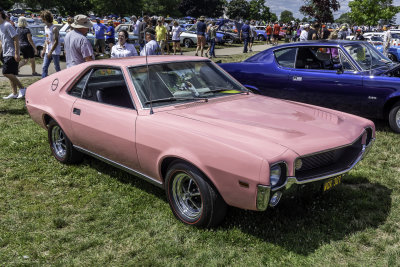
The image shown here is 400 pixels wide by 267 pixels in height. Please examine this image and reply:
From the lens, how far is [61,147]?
16.7 feet

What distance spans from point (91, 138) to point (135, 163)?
2.45 ft

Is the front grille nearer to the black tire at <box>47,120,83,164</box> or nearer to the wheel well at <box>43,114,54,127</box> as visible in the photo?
the black tire at <box>47,120,83,164</box>

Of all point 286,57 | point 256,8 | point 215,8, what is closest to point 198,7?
point 215,8

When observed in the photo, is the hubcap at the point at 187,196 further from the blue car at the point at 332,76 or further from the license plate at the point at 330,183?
the blue car at the point at 332,76

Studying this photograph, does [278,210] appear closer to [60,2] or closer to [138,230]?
[138,230]

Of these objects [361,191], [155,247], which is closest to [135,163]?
[155,247]

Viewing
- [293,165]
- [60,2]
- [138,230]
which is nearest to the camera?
[293,165]

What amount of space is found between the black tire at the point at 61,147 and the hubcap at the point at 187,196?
1.91m

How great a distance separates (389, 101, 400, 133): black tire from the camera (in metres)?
6.02

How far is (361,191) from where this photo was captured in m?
4.12

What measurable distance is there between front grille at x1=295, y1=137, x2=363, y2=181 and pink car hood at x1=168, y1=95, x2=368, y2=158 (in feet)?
0.34

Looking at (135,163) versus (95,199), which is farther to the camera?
(95,199)

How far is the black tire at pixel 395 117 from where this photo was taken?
6023mm

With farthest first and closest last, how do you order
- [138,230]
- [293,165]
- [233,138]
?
[138,230], [233,138], [293,165]
